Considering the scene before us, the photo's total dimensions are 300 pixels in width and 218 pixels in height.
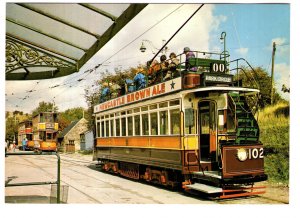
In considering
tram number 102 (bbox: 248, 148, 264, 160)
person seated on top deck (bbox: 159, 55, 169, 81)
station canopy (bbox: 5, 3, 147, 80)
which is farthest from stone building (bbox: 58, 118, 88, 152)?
station canopy (bbox: 5, 3, 147, 80)

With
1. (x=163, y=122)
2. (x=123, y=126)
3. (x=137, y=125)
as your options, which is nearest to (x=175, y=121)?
(x=163, y=122)

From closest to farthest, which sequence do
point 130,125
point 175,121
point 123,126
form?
point 175,121 < point 130,125 < point 123,126

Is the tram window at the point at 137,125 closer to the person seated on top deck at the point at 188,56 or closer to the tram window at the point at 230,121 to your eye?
the person seated on top deck at the point at 188,56

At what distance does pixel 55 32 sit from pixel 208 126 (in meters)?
5.50

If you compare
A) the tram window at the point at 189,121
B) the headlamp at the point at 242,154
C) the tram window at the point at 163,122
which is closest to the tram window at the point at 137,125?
the tram window at the point at 163,122

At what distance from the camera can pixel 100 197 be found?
900cm

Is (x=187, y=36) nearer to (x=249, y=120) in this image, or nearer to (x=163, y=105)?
(x=163, y=105)

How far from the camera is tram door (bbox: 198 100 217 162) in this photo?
30.9 feet

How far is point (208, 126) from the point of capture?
31.4 ft

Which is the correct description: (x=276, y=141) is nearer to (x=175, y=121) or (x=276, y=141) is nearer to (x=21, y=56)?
(x=175, y=121)

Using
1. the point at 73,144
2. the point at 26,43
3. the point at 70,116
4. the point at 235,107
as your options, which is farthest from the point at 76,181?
the point at 70,116

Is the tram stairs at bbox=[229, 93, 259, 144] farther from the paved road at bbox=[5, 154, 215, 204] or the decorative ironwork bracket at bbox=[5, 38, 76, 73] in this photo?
the decorative ironwork bracket at bbox=[5, 38, 76, 73]

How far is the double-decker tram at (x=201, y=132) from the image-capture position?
8219 mm

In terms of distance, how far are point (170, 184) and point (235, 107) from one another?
2.81m
